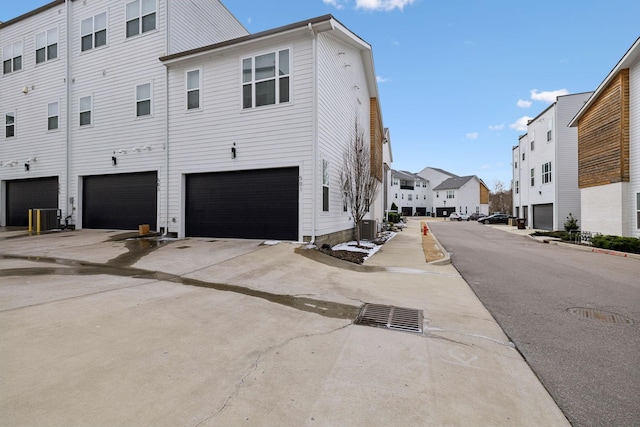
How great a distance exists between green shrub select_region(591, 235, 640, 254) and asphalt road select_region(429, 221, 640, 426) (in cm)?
453

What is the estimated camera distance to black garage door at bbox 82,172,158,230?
13.1 meters

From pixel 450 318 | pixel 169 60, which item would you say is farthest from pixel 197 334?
pixel 169 60

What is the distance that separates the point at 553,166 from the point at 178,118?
27320mm

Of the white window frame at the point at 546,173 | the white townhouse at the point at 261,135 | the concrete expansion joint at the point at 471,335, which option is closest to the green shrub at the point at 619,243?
the white townhouse at the point at 261,135

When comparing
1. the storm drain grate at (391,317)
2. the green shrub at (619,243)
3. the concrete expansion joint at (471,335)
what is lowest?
the concrete expansion joint at (471,335)

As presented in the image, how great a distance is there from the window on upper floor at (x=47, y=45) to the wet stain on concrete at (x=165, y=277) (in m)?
12.7

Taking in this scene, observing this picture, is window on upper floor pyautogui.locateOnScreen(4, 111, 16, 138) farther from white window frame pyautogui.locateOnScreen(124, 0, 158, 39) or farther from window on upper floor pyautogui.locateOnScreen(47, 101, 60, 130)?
white window frame pyautogui.locateOnScreen(124, 0, 158, 39)

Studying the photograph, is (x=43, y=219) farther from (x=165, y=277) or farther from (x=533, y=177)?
(x=533, y=177)

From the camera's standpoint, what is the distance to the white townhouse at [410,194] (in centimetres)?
7131

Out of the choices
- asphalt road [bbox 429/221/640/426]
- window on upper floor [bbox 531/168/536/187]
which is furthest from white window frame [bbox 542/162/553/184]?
asphalt road [bbox 429/221/640/426]

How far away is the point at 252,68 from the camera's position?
11.1 meters

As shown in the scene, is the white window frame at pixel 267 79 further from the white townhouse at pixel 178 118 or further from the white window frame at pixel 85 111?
the white window frame at pixel 85 111

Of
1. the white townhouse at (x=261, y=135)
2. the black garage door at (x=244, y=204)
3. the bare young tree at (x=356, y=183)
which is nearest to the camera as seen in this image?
the white townhouse at (x=261, y=135)

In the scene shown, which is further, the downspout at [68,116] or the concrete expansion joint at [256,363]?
the downspout at [68,116]
